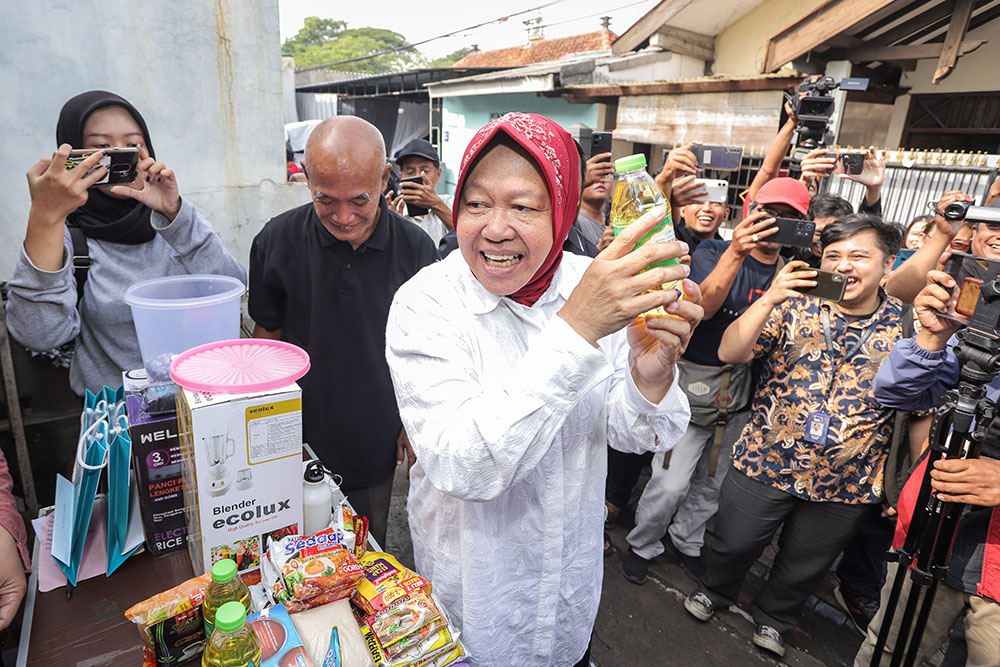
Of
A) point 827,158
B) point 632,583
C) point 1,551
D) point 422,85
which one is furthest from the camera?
point 422,85

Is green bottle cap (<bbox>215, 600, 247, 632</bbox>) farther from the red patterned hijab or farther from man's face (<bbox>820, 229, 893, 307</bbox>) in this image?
man's face (<bbox>820, 229, 893, 307</bbox>)

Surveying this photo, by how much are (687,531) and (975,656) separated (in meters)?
1.53

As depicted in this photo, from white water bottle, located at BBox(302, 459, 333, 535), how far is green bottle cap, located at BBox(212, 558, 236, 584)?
13.1 inches

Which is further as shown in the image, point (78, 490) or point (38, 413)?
point (38, 413)

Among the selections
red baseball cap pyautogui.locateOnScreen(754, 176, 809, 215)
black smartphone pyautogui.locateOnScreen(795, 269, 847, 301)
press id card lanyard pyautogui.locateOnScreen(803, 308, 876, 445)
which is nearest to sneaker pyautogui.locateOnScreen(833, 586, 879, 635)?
press id card lanyard pyautogui.locateOnScreen(803, 308, 876, 445)

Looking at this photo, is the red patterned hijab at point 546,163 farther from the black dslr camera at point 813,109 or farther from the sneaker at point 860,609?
the sneaker at point 860,609

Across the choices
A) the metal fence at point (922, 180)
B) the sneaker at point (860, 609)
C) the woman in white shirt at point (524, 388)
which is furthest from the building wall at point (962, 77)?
the woman in white shirt at point (524, 388)

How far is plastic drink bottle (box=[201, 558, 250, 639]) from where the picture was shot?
111 cm

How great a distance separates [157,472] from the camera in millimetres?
1398

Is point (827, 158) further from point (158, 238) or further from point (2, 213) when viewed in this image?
point (2, 213)

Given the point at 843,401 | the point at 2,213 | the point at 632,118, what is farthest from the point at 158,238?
the point at 632,118

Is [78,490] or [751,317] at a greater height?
[751,317]

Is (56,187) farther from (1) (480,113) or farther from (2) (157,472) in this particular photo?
(1) (480,113)

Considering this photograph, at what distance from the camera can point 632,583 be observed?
3.26 meters
